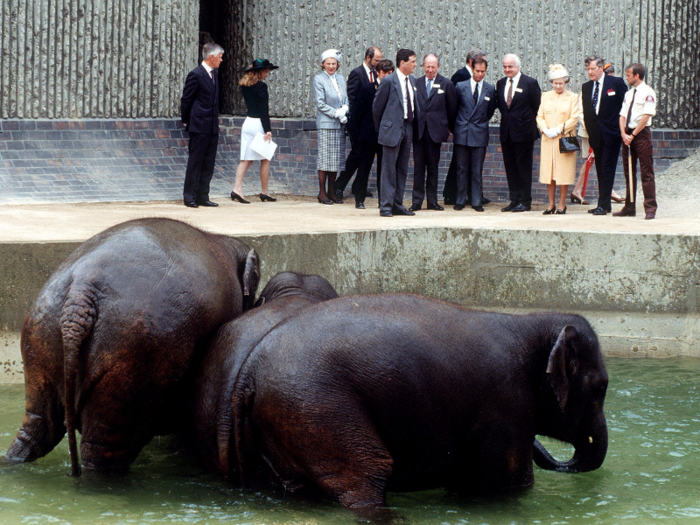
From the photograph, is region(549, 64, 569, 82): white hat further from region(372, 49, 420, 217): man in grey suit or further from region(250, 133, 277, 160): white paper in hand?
region(250, 133, 277, 160): white paper in hand

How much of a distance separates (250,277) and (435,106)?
7.78 meters

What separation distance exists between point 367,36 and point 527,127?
11.5 ft

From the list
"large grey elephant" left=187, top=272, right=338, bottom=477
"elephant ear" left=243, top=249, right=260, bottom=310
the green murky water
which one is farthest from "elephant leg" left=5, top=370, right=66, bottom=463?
"elephant ear" left=243, top=249, right=260, bottom=310

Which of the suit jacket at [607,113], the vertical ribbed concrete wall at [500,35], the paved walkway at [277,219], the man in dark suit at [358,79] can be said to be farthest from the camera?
the vertical ribbed concrete wall at [500,35]

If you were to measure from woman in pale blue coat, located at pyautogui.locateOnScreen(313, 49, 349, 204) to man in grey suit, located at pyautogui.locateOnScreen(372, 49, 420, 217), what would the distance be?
5.35 feet

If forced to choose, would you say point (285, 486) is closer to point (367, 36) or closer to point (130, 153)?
point (130, 153)

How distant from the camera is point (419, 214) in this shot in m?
13.0

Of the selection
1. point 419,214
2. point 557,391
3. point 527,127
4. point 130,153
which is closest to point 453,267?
point 419,214

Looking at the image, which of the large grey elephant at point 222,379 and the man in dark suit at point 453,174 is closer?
the large grey elephant at point 222,379

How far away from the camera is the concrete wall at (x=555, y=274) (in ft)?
32.4

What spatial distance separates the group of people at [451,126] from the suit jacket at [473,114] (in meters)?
0.01

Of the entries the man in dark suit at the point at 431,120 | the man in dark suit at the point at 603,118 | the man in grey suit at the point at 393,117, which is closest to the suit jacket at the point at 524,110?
the man in dark suit at the point at 603,118

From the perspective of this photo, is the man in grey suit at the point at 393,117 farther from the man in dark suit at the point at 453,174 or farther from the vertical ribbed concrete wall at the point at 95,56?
the vertical ribbed concrete wall at the point at 95,56

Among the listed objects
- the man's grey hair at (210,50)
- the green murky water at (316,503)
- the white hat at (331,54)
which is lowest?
the green murky water at (316,503)
